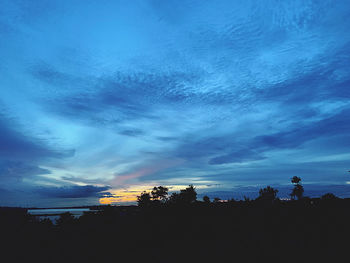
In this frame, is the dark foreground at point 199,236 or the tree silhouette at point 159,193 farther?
the tree silhouette at point 159,193

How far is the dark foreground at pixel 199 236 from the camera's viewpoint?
43.2 feet

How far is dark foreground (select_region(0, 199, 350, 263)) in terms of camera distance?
13.2 m

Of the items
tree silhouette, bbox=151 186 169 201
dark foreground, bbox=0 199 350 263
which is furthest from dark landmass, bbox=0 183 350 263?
tree silhouette, bbox=151 186 169 201

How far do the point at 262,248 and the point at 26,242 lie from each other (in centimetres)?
1618

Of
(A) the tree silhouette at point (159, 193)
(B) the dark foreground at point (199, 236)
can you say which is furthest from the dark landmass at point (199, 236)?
(A) the tree silhouette at point (159, 193)

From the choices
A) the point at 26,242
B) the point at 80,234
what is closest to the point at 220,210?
the point at 80,234

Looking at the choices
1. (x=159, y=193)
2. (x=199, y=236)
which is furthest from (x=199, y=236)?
(x=159, y=193)

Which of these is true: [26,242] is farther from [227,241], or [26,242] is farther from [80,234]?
[227,241]

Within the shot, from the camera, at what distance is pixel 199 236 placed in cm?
1717

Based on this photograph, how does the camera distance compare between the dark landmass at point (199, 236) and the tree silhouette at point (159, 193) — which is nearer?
the dark landmass at point (199, 236)

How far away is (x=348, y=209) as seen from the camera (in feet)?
58.3

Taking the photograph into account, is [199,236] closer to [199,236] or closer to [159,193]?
[199,236]

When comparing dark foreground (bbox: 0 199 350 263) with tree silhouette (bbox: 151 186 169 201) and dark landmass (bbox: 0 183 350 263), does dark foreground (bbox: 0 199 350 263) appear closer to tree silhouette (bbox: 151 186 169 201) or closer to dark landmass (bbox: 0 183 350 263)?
dark landmass (bbox: 0 183 350 263)

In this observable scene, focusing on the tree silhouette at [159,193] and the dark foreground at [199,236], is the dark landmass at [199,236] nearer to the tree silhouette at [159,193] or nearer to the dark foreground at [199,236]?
the dark foreground at [199,236]
